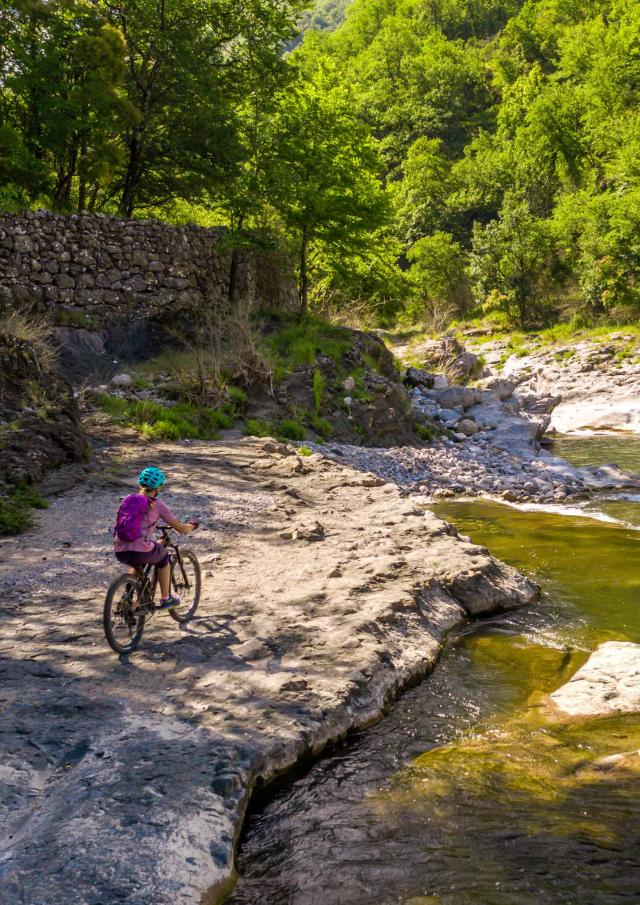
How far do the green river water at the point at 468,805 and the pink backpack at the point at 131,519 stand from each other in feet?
7.62

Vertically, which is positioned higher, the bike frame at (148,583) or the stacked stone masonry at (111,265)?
the stacked stone masonry at (111,265)

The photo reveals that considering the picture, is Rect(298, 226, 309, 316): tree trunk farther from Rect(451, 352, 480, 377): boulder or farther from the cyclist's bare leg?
the cyclist's bare leg

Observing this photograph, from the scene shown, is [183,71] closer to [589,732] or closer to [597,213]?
[589,732]

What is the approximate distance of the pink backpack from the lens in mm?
5727

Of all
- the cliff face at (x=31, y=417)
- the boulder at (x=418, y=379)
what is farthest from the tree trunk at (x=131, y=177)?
the boulder at (x=418, y=379)

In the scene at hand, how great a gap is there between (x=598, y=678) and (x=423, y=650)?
1486mm

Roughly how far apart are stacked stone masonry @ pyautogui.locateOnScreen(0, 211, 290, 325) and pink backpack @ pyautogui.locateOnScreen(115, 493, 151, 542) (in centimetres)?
1238

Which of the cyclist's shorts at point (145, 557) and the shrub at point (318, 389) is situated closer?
the cyclist's shorts at point (145, 557)

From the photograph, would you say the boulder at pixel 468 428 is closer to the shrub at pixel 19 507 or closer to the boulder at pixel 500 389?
the boulder at pixel 500 389

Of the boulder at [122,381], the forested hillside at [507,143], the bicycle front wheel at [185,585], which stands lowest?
the bicycle front wheel at [185,585]

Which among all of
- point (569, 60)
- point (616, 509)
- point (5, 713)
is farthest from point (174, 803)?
point (569, 60)

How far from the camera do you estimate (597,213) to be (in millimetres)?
45469

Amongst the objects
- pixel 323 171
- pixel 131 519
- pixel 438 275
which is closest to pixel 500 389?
pixel 323 171

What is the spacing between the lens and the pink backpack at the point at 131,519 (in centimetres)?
573
